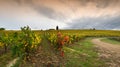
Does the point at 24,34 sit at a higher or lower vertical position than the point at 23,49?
higher

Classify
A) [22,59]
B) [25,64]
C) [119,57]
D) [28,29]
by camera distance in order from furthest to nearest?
[28,29] → [119,57] → [22,59] → [25,64]

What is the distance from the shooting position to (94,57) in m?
25.9

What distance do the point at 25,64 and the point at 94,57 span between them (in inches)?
322

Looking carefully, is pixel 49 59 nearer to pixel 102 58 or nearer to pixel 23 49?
pixel 23 49

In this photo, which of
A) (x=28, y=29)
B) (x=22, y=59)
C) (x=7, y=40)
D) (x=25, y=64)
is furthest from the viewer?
(x=7, y=40)

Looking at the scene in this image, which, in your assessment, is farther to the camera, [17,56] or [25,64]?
[17,56]

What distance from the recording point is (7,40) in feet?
104

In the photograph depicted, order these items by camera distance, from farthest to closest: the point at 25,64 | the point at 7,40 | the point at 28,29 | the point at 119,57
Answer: the point at 7,40 < the point at 28,29 < the point at 119,57 < the point at 25,64

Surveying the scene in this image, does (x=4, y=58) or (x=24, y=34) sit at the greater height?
(x=24, y=34)

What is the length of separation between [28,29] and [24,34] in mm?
1070

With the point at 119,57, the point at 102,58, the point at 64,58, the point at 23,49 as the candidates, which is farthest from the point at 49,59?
the point at 119,57

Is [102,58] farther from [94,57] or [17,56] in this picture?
[17,56]

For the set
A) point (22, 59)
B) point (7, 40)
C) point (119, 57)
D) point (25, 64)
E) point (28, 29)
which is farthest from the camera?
point (7, 40)

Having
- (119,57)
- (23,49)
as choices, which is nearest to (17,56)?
(23,49)
